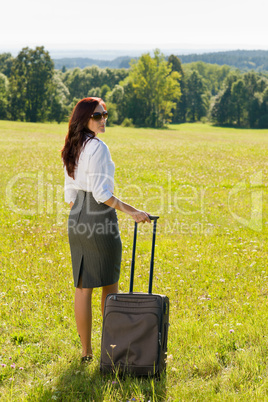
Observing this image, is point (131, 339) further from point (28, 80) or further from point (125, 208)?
point (28, 80)

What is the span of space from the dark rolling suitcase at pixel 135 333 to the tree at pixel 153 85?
70.9 meters

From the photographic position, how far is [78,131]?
4062 mm

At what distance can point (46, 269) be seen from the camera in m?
7.07

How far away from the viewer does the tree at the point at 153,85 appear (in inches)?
2945

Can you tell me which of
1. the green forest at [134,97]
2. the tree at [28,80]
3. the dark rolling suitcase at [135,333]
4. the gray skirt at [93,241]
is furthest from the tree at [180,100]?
the dark rolling suitcase at [135,333]

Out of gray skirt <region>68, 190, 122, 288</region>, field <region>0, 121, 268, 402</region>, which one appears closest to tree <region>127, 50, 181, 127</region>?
field <region>0, 121, 268, 402</region>

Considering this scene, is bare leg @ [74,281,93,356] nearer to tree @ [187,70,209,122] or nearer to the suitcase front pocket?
the suitcase front pocket

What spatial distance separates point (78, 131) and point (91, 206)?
73 cm

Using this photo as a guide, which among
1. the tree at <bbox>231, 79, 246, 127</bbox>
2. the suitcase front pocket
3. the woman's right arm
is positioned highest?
the tree at <bbox>231, 79, 246, 127</bbox>

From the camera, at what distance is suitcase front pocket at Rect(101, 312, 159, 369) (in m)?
3.80

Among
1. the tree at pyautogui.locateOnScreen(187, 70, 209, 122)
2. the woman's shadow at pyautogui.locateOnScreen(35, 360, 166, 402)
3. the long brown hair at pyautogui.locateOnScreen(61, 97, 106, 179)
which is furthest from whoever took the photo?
the tree at pyautogui.locateOnScreen(187, 70, 209, 122)

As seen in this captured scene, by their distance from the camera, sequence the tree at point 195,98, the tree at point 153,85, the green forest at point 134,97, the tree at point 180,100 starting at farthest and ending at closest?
1. the tree at point 195,98
2. the tree at point 180,100
3. the tree at point 153,85
4. the green forest at point 134,97

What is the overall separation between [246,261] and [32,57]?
7374 centimetres

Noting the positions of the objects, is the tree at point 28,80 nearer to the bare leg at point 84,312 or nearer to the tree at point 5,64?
the tree at point 5,64
